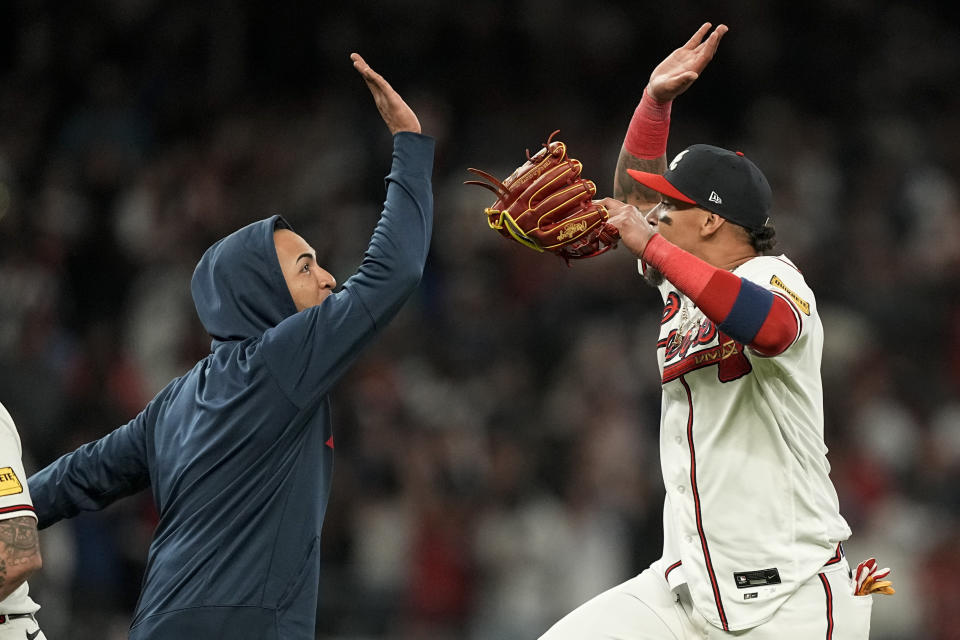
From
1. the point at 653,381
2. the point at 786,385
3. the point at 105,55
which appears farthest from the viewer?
the point at 105,55

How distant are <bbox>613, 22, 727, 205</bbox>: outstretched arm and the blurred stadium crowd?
131 inches

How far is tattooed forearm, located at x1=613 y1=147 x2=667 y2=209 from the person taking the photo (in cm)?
415

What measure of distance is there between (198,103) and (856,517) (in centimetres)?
616

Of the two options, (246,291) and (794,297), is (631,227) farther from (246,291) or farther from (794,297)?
(246,291)

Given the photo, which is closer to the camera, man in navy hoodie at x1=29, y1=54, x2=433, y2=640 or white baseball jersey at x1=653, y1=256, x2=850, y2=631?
man in navy hoodie at x1=29, y1=54, x2=433, y2=640

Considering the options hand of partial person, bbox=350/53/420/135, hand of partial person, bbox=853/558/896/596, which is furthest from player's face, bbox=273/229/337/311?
hand of partial person, bbox=853/558/896/596

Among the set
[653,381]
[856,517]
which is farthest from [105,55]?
[856,517]

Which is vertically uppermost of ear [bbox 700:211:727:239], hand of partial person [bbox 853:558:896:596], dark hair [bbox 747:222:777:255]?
ear [bbox 700:211:727:239]

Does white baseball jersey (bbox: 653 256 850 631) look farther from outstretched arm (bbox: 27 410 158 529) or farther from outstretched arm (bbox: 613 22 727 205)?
outstretched arm (bbox: 27 410 158 529)

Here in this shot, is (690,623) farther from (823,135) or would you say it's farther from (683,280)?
(823,135)

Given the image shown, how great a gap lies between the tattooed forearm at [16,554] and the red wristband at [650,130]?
2.26m

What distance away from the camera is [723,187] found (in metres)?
3.52

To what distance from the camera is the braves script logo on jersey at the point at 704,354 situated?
337cm

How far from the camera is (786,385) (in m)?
3.36
